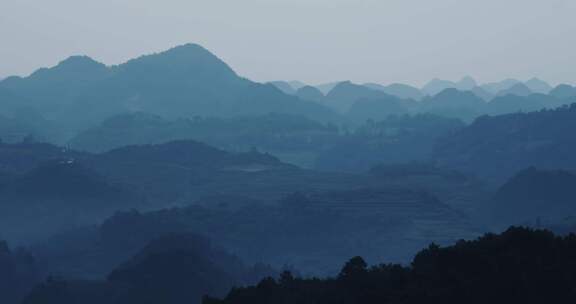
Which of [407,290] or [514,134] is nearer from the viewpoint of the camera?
[407,290]

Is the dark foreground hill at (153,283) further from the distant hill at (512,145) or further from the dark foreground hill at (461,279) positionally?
the distant hill at (512,145)

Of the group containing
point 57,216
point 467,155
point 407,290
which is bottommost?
point 407,290

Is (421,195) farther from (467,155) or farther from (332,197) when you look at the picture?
(467,155)

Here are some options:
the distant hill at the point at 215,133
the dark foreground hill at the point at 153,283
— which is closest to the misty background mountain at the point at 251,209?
the dark foreground hill at the point at 153,283

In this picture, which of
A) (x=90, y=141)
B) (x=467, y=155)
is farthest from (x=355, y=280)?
(x=90, y=141)

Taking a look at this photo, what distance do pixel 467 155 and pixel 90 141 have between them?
5869 centimetres

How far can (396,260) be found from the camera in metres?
67.1

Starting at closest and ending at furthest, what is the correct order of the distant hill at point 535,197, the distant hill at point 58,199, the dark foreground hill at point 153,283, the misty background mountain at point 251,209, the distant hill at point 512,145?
1. the dark foreground hill at point 153,283
2. the misty background mountain at point 251,209
3. the distant hill at point 535,197
4. the distant hill at point 58,199
5. the distant hill at point 512,145

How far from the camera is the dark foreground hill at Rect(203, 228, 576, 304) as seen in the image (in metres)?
21.3

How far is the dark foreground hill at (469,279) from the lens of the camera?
21281 mm

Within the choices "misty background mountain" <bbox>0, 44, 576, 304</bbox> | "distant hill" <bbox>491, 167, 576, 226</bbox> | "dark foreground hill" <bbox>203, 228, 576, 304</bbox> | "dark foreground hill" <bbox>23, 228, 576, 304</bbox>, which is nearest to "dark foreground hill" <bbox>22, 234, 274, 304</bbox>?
"misty background mountain" <bbox>0, 44, 576, 304</bbox>

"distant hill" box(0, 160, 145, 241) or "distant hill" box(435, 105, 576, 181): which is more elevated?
"distant hill" box(435, 105, 576, 181)

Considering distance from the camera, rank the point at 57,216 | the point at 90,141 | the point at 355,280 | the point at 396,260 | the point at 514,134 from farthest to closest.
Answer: the point at 90,141
the point at 514,134
the point at 57,216
the point at 396,260
the point at 355,280

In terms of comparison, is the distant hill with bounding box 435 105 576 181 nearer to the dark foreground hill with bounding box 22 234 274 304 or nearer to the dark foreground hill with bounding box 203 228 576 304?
the dark foreground hill with bounding box 22 234 274 304
